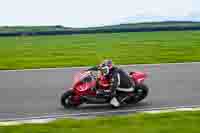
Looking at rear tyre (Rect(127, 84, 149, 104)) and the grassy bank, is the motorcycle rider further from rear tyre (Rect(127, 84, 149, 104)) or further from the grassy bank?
the grassy bank

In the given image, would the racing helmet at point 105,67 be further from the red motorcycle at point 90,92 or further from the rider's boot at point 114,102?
the rider's boot at point 114,102

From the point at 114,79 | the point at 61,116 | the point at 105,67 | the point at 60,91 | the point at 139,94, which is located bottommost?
the point at 61,116

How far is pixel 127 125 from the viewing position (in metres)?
9.34

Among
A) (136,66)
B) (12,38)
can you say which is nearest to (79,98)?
(136,66)

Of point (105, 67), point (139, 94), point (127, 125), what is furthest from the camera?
point (139, 94)

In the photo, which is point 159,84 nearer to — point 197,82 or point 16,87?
point 197,82

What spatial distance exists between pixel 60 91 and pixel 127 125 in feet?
17.9

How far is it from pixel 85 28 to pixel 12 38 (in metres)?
7.45

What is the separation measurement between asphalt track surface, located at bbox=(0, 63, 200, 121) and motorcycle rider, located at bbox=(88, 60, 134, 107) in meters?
0.33

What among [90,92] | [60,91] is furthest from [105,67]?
[60,91]

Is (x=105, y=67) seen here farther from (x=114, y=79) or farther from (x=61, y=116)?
(x=61, y=116)

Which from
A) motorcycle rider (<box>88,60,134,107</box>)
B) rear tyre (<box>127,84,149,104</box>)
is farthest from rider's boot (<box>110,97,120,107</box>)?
rear tyre (<box>127,84,149,104</box>)

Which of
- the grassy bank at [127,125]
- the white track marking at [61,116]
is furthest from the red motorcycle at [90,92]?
the grassy bank at [127,125]

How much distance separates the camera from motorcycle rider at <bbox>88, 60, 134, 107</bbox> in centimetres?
1205
